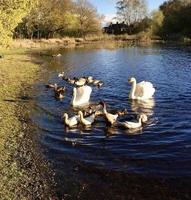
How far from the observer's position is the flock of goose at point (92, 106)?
63.2ft

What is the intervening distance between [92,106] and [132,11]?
113 m

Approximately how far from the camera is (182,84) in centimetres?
3020

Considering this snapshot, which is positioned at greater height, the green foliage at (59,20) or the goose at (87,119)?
the green foliage at (59,20)

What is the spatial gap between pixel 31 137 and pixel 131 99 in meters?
9.37

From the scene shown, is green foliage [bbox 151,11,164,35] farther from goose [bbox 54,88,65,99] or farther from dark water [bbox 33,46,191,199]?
goose [bbox 54,88,65,99]

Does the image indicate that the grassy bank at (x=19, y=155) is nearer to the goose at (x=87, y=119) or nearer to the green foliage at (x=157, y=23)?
the goose at (x=87, y=119)

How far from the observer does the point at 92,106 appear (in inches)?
921

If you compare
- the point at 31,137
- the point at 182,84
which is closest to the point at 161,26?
the point at 182,84

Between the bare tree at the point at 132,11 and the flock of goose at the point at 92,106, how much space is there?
99.9 m

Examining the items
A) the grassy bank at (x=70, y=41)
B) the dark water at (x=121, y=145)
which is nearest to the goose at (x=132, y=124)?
the dark water at (x=121, y=145)

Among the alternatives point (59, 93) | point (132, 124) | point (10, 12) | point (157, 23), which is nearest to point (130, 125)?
point (132, 124)

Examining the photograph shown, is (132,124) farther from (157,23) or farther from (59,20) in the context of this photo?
(157,23)

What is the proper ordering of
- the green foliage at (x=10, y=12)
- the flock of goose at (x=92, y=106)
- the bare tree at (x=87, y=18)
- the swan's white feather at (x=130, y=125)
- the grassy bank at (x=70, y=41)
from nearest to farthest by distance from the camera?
the swan's white feather at (x=130, y=125) < the flock of goose at (x=92, y=106) < the green foliage at (x=10, y=12) < the grassy bank at (x=70, y=41) < the bare tree at (x=87, y=18)

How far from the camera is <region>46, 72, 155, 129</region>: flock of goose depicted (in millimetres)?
19255
